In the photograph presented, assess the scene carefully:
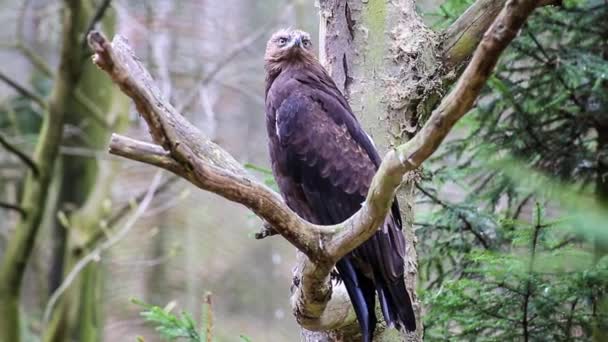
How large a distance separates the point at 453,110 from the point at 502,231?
2184mm

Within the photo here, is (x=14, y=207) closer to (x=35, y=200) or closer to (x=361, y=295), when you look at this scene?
(x=35, y=200)

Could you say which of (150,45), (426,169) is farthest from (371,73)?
(150,45)

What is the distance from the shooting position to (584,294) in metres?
3.61

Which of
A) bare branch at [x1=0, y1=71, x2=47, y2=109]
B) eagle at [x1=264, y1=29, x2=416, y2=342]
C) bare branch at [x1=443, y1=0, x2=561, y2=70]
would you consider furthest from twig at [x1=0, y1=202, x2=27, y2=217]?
bare branch at [x1=443, y1=0, x2=561, y2=70]

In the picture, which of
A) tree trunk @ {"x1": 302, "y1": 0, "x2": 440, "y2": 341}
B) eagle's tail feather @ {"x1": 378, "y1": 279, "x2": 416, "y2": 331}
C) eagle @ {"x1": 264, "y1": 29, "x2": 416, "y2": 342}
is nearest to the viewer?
eagle's tail feather @ {"x1": 378, "y1": 279, "x2": 416, "y2": 331}

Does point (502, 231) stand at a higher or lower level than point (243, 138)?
lower

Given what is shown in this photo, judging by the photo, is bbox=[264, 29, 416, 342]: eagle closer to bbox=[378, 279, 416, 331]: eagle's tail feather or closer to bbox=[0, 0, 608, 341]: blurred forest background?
bbox=[378, 279, 416, 331]: eagle's tail feather

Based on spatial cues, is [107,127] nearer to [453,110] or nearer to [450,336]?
[450,336]

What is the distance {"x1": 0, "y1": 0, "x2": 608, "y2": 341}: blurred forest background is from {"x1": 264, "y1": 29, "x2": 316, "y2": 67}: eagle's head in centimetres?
87

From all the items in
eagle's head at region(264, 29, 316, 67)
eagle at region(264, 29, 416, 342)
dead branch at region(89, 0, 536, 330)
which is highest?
eagle's head at region(264, 29, 316, 67)

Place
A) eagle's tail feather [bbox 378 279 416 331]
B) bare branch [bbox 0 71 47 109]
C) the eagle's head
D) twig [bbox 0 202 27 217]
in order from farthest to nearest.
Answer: bare branch [bbox 0 71 47 109] < twig [bbox 0 202 27 217] < the eagle's head < eagle's tail feather [bbox 378 279 416 331]

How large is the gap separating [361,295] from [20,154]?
3216 mm

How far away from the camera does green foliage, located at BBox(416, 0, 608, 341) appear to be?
3.77 m

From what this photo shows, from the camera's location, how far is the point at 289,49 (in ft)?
12.8
